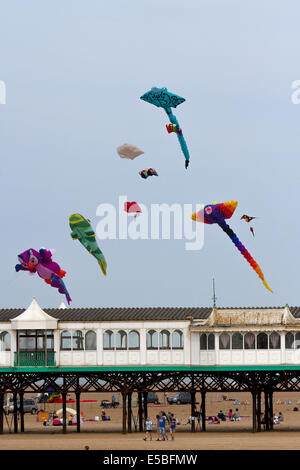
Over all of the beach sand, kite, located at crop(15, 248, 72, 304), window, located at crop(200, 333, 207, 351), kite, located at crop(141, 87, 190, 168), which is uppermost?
kite, located at crop(141, 87, 190, 168)

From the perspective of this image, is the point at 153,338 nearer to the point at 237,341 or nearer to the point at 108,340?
the point at 108,340

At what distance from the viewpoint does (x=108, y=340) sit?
6794cm

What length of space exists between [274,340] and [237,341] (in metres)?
2.03

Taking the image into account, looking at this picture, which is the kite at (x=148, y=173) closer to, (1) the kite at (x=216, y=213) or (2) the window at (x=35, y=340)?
(1) the kite at (x=216, y=213)

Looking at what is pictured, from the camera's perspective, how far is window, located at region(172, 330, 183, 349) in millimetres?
67375

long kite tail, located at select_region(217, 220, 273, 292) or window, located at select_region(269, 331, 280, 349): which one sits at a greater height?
long kite tail, located at select_region(217, 220, 273, 292)

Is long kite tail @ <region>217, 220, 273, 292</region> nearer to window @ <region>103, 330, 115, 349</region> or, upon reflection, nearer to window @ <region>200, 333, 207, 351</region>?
window @ <region>200, 333, 207, 351</region>

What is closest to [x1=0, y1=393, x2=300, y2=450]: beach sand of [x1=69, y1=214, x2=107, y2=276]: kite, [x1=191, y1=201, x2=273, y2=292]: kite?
[x1=191, y1=201, x2=273, y2=292]: kite

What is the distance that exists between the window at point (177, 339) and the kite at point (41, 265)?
7.55 meters

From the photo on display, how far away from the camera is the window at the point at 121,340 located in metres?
67.7

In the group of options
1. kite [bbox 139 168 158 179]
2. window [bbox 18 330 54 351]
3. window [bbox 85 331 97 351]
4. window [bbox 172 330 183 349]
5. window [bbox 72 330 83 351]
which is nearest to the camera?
kite [bbox 139 168 158 179]

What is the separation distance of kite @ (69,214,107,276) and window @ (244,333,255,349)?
8.70m

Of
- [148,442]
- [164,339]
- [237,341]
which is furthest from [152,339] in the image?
[148,442]
